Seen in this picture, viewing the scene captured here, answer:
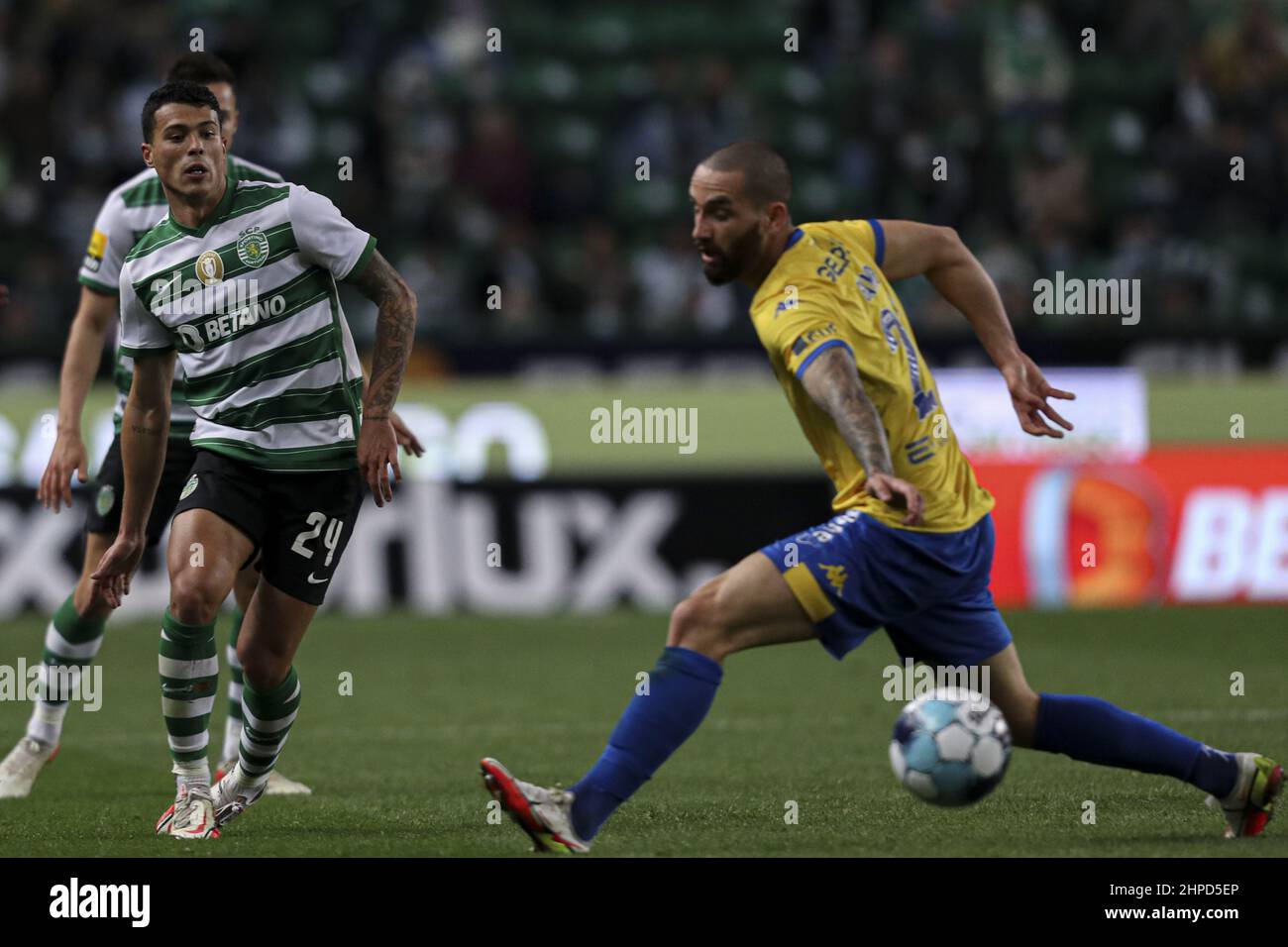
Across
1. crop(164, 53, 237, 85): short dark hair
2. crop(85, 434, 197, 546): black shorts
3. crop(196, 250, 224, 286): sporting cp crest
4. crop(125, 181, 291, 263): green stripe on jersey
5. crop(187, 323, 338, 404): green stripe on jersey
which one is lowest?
crop(85, 434, 197, 546): black shorts

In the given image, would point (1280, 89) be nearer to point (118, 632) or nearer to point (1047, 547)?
point (1047, 547)

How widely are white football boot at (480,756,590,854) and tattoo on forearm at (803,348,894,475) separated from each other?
1270 millimetres

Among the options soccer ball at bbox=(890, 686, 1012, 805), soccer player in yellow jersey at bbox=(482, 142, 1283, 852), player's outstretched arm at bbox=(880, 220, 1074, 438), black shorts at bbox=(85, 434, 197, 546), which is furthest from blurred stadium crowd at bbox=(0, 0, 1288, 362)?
soccer ball at bbox=(890, 686, 1012, 805)

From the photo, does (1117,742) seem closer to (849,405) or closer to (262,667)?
(849,405)

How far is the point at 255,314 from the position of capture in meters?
6.16

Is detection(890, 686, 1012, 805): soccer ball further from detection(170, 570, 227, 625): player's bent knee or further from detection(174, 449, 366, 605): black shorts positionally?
detection(170, 570, 227, 625): player's bent knee

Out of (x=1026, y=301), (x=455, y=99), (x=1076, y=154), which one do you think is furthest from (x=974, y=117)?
(x=455, y=99)

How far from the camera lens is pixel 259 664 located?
6.24 meters


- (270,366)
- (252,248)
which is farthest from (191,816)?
(252,248)

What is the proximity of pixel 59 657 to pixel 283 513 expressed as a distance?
1734 mm

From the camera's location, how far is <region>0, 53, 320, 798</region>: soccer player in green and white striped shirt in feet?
23.7

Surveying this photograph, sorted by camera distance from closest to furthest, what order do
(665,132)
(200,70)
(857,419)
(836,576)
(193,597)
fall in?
1. (857,419)
2. (836,576)
3. (193,597)
4. (200,70)
5. (665,132)

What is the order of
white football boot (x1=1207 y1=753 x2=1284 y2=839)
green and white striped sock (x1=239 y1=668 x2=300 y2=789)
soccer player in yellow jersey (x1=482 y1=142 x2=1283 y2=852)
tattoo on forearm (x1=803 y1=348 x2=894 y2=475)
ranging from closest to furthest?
tattoo on forearm (x1=803 y1=348 x2=894 y2=475)
soccer player in yellow jersey (x1=482 y1=142 x2=1283 y2=852)
white football boot (x1=1207 y1=753 x2=1284 y2=839)
green and white striped sock (x1=239 y1=668 x2=300 y2=789)

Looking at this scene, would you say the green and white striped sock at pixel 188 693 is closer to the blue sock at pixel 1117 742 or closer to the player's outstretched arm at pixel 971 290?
the player's outstretched arm at pixel 971 290
